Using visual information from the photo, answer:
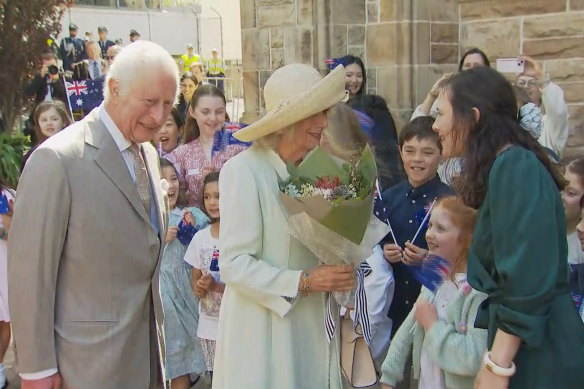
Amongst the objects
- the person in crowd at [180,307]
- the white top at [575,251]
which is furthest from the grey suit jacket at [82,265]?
the white top at [575,251]

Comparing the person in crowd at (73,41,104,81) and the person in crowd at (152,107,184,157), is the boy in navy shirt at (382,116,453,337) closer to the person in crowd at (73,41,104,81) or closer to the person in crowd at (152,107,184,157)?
the person in crowd at (152,107,184,157)

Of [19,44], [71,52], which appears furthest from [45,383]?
[71,52]

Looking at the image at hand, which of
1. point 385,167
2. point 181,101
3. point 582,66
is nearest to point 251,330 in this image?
point 385,167

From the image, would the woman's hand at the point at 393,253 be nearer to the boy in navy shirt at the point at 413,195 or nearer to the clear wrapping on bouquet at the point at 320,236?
the boy in navy shirt at the point at 413,195

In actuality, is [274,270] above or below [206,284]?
above

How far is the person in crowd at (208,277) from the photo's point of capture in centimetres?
425

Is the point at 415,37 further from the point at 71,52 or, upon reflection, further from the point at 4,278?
the point at 71,52

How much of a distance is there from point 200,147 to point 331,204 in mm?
2672

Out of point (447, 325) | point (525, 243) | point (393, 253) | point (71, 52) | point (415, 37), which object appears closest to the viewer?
point (525, 243)

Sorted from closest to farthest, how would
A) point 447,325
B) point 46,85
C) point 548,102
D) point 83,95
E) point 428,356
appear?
point 447,325
point 428,356
point 548,102
point 83,95
point 46,85

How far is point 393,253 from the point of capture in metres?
3.94

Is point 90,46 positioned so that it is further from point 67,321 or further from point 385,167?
point 67,321

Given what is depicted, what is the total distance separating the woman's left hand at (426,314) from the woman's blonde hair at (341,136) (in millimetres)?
759

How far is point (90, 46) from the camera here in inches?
678
